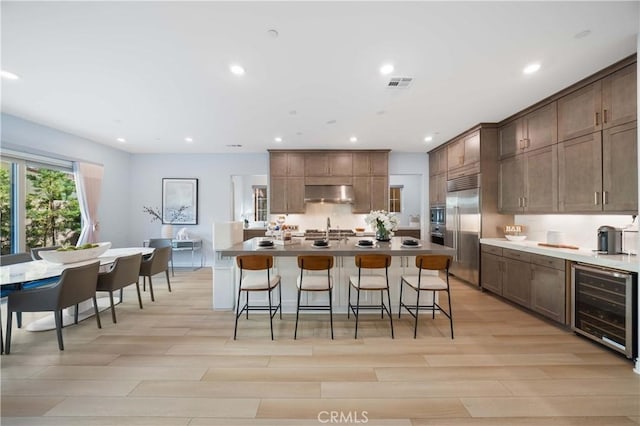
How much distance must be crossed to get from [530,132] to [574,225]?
1458 mm

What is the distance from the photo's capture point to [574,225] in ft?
11.8

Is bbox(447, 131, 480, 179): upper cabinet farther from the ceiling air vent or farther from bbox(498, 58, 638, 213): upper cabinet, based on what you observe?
the ceiling air vent

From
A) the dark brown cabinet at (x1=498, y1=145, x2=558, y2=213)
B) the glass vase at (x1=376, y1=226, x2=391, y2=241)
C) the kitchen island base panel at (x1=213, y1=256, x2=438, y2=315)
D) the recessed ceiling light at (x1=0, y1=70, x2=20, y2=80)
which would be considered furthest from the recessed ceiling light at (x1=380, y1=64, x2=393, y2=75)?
the recessed ceiling light at (x1=0, y1=70, x2=20, y2=80)

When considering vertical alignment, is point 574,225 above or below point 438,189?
below

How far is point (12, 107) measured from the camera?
3.77 m

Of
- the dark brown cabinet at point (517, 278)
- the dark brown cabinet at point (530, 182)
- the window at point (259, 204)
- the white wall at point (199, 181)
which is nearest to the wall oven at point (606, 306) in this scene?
the dark brown cabinet at point (517, 278)

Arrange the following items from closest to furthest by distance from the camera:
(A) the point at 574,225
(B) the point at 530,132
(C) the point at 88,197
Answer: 1. (A) the point at 574,225
2. (B) the point at 530,132
3. (C) the point at 88,197

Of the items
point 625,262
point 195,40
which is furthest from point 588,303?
point 195,40

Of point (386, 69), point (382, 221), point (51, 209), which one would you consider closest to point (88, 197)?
point (51, 209)

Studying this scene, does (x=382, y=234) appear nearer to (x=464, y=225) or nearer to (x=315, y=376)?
(x=464, y=225)

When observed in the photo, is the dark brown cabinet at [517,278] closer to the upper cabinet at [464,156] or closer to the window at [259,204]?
the upper cabinet at [464,156]
